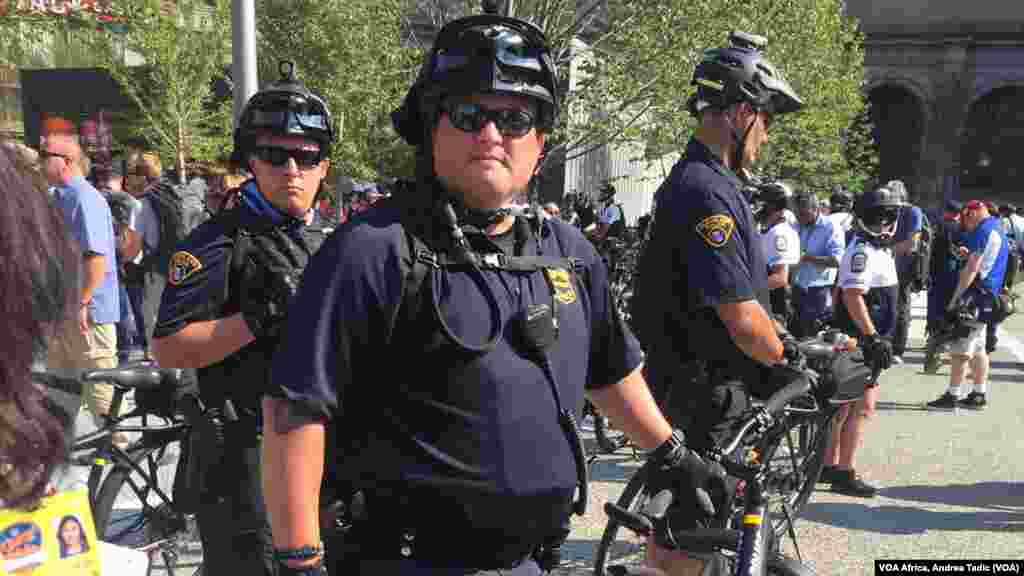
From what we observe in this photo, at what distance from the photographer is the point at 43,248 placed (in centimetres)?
115

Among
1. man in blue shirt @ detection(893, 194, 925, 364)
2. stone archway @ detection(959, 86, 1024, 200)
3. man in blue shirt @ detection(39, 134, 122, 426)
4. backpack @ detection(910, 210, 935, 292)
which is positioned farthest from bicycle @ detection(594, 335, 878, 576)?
stone archway @ detection(959, 86, 1024, 200)

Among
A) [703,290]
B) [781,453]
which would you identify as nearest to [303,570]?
[703,290]

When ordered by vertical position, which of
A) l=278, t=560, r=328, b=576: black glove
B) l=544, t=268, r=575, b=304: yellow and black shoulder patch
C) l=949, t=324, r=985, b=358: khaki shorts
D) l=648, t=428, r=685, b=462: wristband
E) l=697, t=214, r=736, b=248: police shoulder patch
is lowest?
l=949, t=324, r=985, b=358: khaki shorts

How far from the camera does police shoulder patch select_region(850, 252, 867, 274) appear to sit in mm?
6734

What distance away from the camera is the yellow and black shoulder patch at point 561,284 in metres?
2.14

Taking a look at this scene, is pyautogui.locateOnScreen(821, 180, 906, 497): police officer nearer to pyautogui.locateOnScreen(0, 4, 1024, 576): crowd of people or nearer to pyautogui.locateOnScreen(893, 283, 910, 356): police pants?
pyautogui.locateOnScreen(893, 283, 910, 356): police pants

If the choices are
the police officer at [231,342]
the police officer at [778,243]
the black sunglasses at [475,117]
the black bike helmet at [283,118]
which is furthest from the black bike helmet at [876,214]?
the black sunglasses at [475,117]

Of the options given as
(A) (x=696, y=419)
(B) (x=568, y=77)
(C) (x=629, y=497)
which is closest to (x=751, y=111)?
(A) (x=696, y=419)

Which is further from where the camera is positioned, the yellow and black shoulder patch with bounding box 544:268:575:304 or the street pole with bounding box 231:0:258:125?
the street pole with bounding box 231:0:258:125

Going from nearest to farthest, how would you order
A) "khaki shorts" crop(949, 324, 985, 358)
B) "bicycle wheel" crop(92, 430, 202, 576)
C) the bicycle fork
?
the bicycle fork, "bicycle wheel" crop(92, 430, 202, 576), "khaki shorts" crop(949, 324, 985, 358)

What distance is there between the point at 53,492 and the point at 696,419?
108 inches

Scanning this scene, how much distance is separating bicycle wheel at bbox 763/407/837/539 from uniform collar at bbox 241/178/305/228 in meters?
2.27

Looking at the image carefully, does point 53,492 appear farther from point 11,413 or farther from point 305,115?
point 305,115

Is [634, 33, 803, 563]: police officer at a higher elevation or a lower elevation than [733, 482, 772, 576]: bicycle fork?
higher
